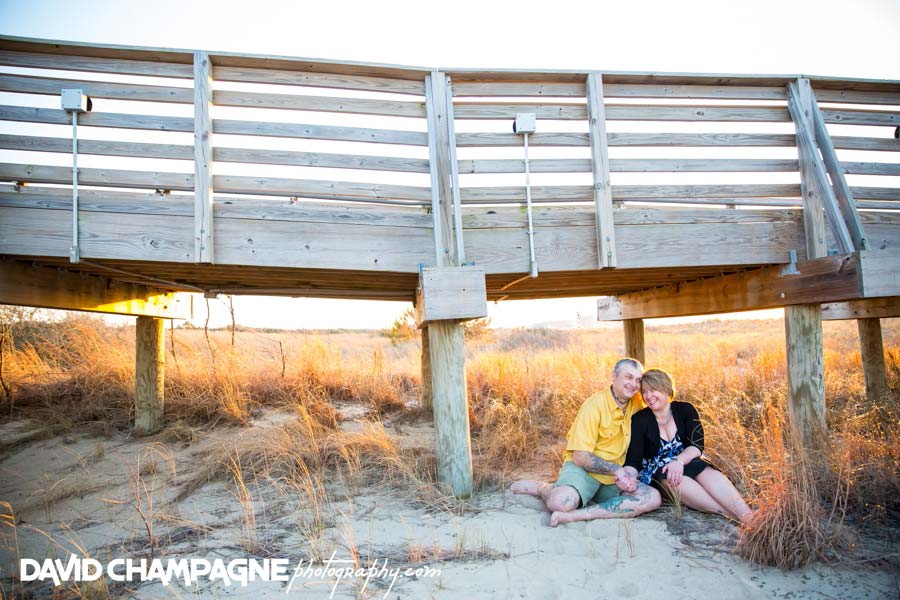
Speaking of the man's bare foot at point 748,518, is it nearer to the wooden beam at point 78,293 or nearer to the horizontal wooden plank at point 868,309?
the horizontal wooden plank at point 868,309

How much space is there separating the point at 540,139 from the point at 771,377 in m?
6.52

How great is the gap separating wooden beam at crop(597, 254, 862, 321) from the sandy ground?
2409 millimetres

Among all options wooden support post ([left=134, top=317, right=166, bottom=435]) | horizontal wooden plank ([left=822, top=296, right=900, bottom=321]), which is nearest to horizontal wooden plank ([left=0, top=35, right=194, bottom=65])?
wooden support post ([left=134, top=317, right=166, bottom=435])

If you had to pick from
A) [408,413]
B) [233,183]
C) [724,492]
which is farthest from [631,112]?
[408,413]

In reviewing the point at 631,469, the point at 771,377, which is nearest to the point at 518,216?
the point at 631,469

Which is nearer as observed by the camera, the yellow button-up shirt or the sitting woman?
the sitting woman

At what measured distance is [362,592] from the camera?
294 cm

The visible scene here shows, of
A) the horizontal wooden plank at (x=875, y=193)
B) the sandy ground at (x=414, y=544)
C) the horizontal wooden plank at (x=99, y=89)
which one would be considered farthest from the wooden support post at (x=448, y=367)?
the horizontal wooden plank at (x=875, y=193)

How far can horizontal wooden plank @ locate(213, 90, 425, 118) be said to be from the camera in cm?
455

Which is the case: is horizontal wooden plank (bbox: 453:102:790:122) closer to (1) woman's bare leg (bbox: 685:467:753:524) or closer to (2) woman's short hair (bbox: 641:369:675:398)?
(2) woman's short hair (bbox: 641:369:675:398)

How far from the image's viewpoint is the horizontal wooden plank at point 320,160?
4.52 meters

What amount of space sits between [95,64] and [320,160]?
1.92m

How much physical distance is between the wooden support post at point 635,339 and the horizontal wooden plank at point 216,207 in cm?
534

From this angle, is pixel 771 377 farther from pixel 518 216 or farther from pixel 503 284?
pixel 518 216
